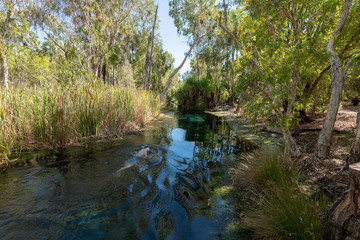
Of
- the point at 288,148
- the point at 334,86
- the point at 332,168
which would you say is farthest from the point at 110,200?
the point at 334,86

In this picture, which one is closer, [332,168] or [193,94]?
[332,168]

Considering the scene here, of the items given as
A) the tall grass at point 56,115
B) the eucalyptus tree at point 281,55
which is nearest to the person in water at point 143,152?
the tall grass at point 56,115

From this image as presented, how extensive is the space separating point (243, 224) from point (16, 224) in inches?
126

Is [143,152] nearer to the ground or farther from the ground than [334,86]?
nearer to the ground

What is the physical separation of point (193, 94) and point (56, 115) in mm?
16737

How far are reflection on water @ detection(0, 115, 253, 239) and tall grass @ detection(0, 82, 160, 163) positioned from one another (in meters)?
0.74

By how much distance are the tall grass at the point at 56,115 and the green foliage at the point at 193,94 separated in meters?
13.1

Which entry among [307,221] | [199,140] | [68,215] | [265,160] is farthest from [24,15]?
[307,221]

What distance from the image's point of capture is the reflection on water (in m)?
2.38

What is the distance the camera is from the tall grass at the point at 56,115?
4.05 meters

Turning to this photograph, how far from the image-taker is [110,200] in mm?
3025

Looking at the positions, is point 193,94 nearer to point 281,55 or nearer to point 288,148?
point 288,148

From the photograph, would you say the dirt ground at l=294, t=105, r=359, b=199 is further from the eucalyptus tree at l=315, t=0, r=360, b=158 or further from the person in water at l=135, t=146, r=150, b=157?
the person in water at l=135, t=146, r=150, b=157

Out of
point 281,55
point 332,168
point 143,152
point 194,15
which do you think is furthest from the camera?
point 194,15
